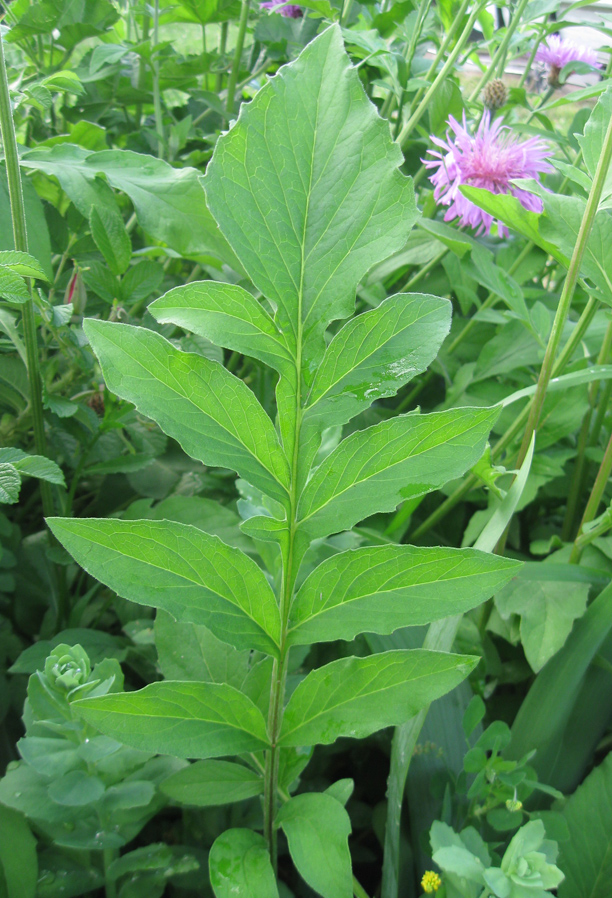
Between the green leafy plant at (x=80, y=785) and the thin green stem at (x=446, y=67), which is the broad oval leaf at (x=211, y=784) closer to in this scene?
the green leafy plant at (x=80, y=785)

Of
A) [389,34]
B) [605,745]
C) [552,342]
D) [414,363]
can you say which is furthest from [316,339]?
[389,34]

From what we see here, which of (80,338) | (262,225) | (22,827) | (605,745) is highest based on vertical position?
(262,225)

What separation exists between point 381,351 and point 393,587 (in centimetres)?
10

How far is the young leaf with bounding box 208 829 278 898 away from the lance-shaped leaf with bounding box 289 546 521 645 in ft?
0.36

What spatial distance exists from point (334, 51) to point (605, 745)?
54cm

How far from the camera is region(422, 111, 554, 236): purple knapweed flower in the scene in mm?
726

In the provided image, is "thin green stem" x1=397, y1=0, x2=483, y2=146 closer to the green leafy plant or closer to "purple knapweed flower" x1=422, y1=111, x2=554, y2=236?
"purple knapweed flower" x1=422, y1=111, x2=554, y2=236

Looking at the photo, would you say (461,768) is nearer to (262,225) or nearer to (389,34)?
(262,225)

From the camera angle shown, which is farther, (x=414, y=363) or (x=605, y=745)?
(x=605, y=745)

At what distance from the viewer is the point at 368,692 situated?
Result: 1.09ft

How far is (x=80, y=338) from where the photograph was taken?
500mm

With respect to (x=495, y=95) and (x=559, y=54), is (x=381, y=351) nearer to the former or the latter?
(x=495, y=95)

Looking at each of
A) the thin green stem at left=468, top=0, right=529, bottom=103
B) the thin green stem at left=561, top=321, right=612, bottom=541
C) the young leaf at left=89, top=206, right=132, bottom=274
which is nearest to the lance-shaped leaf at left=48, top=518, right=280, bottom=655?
the young leaf at left=89, top=206, right=132, bottom=274

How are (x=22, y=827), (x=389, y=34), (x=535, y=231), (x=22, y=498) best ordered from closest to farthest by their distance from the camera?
1. (x=22, y=827)
2. (x=535, y=231)
3. (x=22, y=498)
4. (x=389, y=34)
